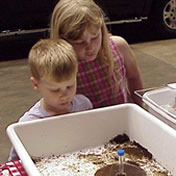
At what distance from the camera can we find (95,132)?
1.17 m

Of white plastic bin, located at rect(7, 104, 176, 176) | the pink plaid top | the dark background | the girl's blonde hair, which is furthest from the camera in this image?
the dark background

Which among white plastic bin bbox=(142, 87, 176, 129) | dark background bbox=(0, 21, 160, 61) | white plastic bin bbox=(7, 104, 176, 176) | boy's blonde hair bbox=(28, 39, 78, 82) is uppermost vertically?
boy's blonde hair bbox=(28, 39, 78, 82)

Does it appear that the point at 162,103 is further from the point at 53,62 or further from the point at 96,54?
the point at 53,62

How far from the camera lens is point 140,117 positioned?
1127mm

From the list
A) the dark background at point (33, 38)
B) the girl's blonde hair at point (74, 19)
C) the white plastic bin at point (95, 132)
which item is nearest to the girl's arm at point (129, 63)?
the girl's blonde hair at point (74, 19)

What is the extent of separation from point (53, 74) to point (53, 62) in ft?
0.11

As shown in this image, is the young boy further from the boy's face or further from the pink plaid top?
the pink plaid top

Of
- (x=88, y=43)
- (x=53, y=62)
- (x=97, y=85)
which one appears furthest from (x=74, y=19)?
(x=97, y=85)

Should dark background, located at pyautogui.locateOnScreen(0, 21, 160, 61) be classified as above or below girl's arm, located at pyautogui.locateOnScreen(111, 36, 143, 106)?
below

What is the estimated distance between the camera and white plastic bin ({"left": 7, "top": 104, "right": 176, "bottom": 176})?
3.39 feet

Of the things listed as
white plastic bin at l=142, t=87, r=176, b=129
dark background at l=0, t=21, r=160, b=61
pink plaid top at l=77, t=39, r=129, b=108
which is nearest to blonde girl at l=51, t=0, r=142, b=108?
pink plaid top at l=77, t=39, r=129, b=108

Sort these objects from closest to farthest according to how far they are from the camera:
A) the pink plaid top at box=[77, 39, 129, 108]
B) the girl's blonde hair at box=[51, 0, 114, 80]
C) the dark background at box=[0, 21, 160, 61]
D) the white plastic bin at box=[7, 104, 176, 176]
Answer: the white plastic bin at box=[7, 104, 176, 176] < the girl's blonde hair at box=[51, 0, 114, 80] < the pink plaid top at box=[77, 39, 129, 108] < the dark background at box=[0, 21, 160, 61]

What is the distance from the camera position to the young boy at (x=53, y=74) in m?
1.08

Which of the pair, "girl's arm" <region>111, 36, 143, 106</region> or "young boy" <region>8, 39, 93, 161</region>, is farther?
"girl's arm" <region>111, 36, 143, 106</region>
